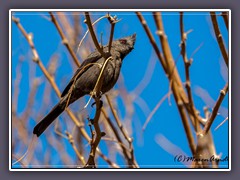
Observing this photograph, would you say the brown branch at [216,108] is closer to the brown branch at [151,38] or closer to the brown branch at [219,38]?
the brown branch at [219,38]

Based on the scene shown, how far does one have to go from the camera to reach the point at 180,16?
3184mm

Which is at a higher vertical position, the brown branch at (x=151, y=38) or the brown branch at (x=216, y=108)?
the brown branch at (x=151, y=38)

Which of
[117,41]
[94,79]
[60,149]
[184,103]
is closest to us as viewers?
[184,103]

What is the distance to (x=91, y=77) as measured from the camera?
3.73m

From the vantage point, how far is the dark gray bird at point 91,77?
145 inches

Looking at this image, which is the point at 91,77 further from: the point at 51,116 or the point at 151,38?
the point at 151,38

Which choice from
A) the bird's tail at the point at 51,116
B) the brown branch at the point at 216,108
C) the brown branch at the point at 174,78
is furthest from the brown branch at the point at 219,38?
the bird's tail at the point at 51,116

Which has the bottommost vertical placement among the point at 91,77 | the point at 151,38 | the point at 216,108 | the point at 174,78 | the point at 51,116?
the point at 216,108

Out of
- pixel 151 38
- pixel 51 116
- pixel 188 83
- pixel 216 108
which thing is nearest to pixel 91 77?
pixel 51 116

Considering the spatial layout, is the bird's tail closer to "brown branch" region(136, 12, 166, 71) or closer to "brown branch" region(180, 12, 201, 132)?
"brown branch" region(136, 12, 166, 71)

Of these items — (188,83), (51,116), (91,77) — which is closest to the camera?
(188,83)
